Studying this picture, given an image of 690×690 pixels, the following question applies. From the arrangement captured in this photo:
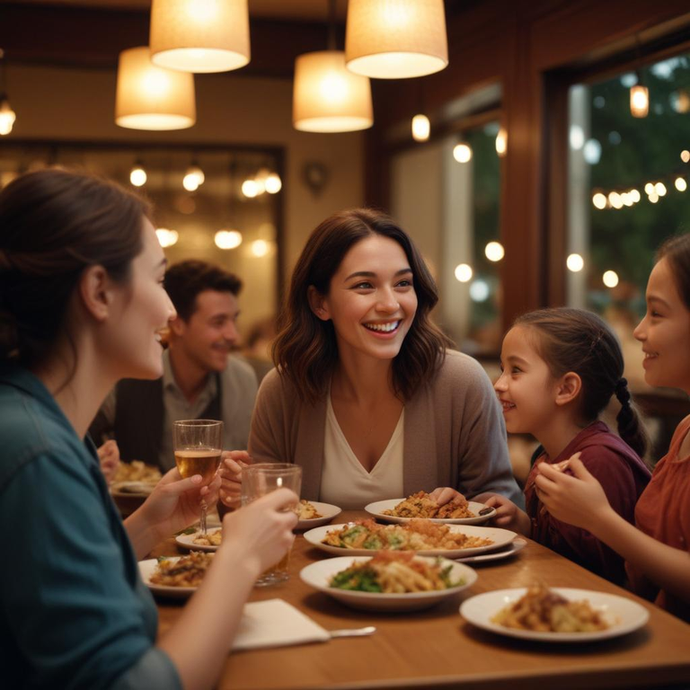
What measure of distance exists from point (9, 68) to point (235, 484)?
6.10 m

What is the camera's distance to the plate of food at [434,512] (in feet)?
6.67

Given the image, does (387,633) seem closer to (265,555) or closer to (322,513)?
(265,555)

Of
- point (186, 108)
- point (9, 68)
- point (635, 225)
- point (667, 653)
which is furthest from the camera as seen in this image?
point (9, 68)

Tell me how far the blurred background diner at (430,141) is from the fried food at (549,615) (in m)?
1.64

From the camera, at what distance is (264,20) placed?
6.34m

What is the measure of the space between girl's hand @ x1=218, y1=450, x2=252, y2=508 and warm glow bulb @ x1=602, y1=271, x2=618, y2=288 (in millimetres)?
3186

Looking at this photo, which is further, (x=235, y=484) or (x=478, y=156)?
(x=478, y=156)

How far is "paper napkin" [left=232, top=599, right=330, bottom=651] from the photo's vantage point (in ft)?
4.44

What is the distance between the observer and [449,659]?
51.3 inches

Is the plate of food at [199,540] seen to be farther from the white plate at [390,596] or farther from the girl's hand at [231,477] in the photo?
the white plate at [390,596]

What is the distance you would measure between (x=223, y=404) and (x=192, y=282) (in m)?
0.51

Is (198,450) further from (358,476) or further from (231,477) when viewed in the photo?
(358,476)

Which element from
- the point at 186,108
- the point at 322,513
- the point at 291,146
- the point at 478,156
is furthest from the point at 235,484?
the point at 291,146

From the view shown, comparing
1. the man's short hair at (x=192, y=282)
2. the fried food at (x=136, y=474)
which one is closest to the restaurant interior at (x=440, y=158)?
the man's short hair at (x=192, y=282)
